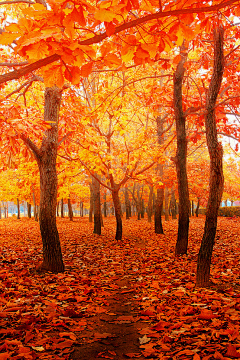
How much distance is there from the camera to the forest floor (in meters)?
2.67

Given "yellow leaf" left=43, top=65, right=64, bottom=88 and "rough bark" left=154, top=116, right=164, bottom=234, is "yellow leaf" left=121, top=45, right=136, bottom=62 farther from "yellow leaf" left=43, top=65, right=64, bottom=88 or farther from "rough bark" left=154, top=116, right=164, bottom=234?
"rough bark" left=154, top=116, right=164, bottom=234

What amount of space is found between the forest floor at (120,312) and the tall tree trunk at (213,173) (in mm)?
441

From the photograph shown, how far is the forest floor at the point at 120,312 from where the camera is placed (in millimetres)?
2674

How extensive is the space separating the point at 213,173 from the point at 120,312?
2.76 metres

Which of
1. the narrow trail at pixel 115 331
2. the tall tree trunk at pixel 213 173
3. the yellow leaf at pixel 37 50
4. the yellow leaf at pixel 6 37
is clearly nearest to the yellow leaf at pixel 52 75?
the yellow leaf at pixel 37 50

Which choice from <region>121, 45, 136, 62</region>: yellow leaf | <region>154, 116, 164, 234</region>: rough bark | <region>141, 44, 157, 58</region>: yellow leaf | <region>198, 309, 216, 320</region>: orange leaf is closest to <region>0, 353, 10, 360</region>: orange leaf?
<region>198, 309, 216, 320</region>: orange leaf

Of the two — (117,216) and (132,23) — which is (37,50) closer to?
(132,23)

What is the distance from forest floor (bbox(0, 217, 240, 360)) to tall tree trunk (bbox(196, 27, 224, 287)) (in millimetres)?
441

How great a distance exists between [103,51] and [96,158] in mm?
7472

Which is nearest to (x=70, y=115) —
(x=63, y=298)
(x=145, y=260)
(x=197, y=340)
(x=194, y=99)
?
(x=194, y=99)

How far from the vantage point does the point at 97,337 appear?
3.05 m

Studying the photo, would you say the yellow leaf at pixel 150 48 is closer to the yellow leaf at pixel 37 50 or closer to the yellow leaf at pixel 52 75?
the yellow leaf at pixel 52 75

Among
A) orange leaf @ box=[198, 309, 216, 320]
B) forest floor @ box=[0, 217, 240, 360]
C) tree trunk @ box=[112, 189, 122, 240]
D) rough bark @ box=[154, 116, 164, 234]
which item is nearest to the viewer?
forest floor @ box=[0, 217, 240, 360]

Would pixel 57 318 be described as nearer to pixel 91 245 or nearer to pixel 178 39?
→ pixel 178 39
